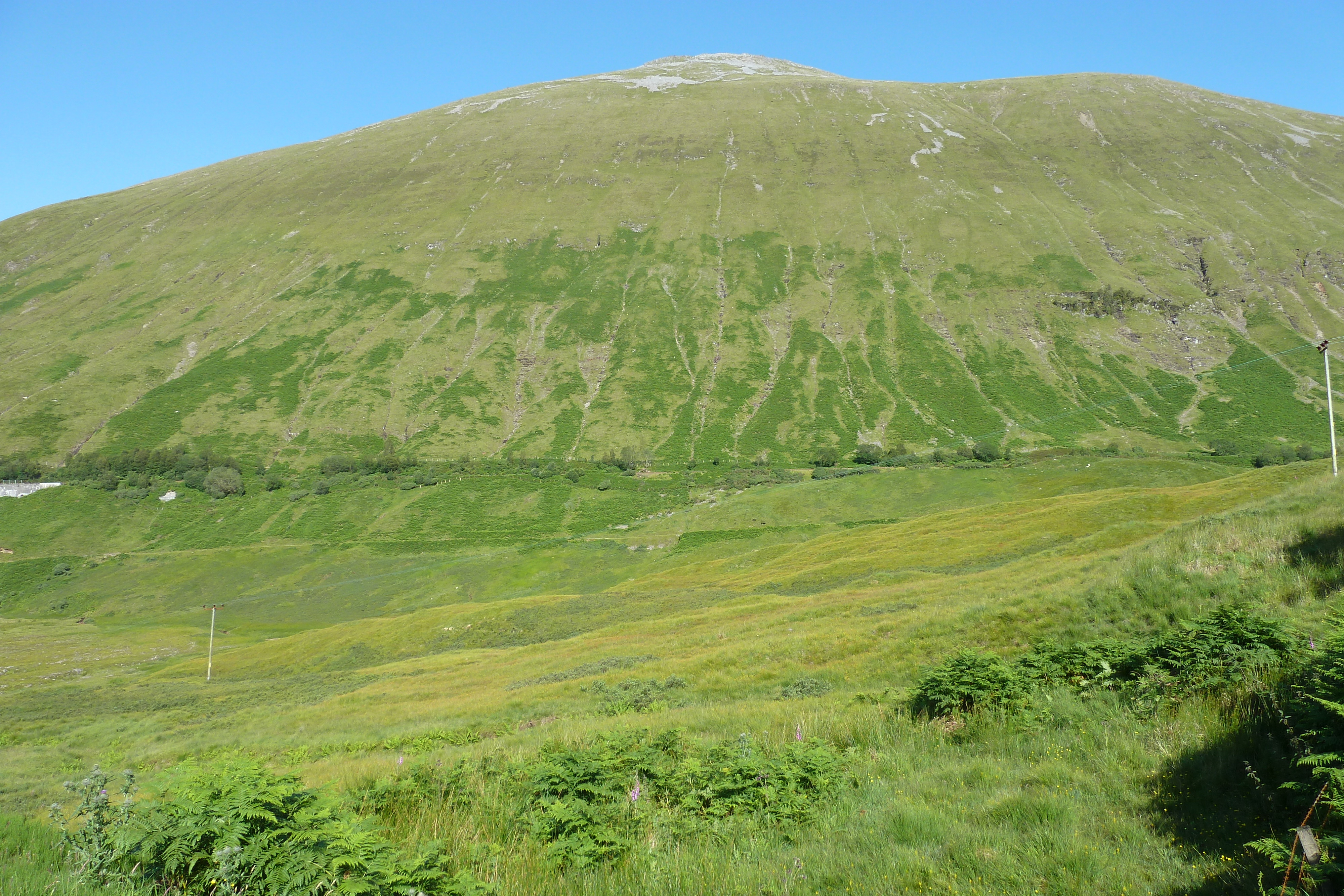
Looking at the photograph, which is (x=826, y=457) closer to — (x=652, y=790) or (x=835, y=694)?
(x=835, y=694)

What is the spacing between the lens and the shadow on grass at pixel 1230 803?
5840 millimetres

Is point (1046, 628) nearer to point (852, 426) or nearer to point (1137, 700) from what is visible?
point (1137, 700)

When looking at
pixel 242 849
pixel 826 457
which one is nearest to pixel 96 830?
pixel 242 849

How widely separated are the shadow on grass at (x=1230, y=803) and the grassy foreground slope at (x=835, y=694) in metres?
0.04

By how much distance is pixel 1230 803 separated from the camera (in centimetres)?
705

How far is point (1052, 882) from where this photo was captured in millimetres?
6012

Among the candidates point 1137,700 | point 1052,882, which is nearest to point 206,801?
point 1052,882

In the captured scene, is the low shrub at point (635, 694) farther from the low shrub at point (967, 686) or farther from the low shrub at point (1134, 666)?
the low shrub at point (1134, 666)

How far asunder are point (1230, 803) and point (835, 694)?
39.3 feet

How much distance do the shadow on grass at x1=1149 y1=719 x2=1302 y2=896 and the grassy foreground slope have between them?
4cm

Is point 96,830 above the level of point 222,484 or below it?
above

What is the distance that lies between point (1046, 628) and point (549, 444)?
17128 centimetres

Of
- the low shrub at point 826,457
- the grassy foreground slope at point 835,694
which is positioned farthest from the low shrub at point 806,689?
the low shrub at point 826,457

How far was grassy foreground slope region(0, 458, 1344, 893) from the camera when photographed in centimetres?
Result: 700
